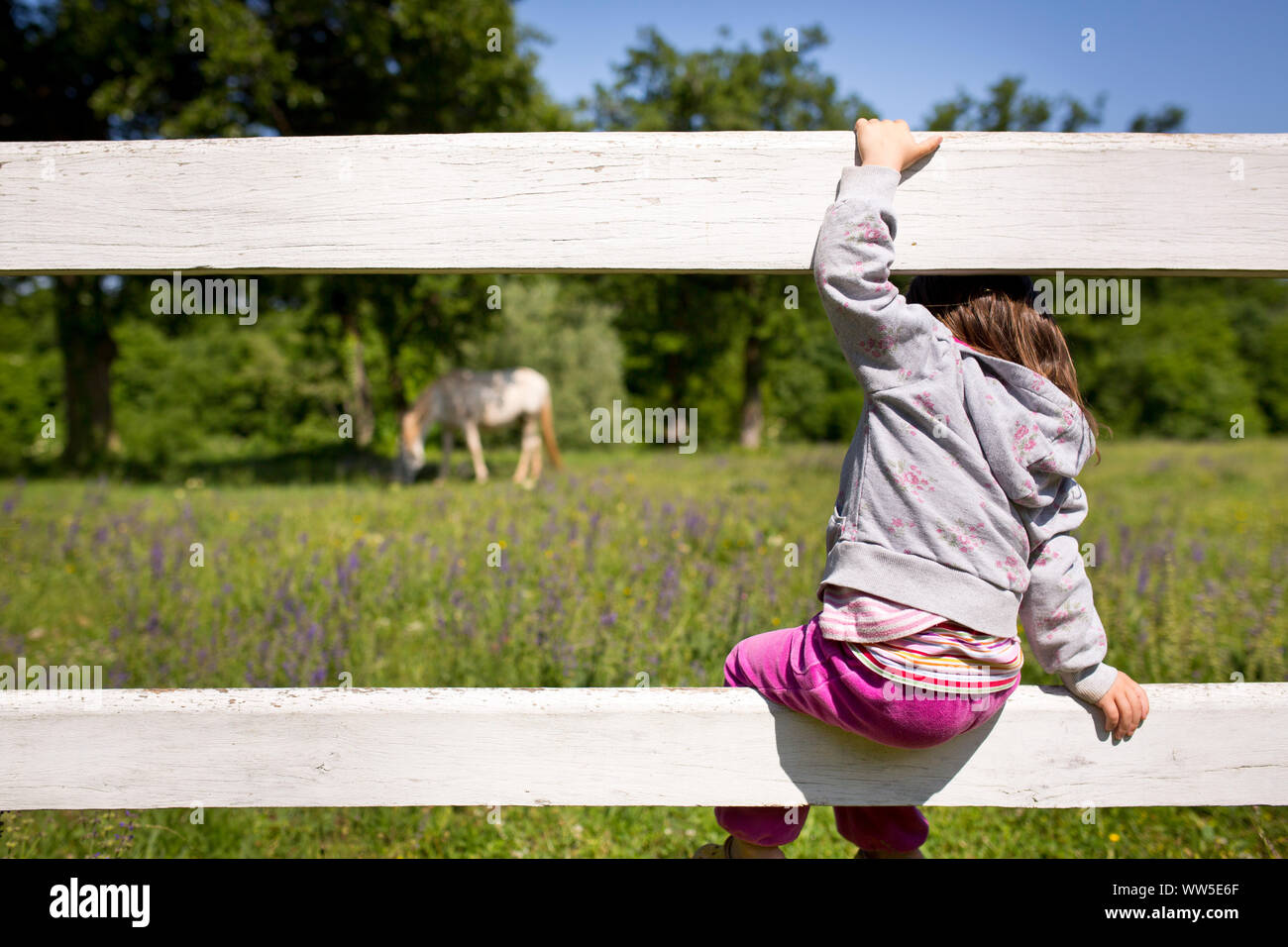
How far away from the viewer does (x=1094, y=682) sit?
1425 mm

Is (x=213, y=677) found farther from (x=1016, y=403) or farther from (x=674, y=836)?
(x=1016, y=403)

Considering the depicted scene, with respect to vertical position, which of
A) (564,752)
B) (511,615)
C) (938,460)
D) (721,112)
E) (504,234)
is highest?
(721,112)

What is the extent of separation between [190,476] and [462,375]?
13.9 ft

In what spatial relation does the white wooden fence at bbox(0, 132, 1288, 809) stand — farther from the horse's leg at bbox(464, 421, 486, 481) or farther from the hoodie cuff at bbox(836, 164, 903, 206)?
the horse's leg at bbox(464, 421, 486, 481)

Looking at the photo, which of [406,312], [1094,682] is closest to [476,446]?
[406,312]

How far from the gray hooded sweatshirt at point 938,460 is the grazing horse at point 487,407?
1077 centimetres

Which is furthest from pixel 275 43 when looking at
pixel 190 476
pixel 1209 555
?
pixel 1209 555

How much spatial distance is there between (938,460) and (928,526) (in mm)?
118

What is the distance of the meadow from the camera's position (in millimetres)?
2410

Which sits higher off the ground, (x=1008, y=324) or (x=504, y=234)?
(x=504, y=234)

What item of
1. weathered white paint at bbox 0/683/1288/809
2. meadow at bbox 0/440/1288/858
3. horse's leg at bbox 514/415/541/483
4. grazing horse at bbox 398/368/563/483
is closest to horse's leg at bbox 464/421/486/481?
grazing horse at bbox 398/368/563/483

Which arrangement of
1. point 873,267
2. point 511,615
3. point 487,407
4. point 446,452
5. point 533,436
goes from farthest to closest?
point 533,436 → point 487,407 → point 446,452 → point 511,615 → point 873,267

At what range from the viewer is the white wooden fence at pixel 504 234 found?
54.8 inches

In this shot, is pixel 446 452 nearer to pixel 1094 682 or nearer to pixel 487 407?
→ pixel 487 407
